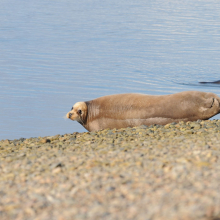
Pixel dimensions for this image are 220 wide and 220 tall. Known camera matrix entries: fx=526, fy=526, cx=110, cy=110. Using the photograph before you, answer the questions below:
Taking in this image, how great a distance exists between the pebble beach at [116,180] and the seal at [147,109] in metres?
1.86

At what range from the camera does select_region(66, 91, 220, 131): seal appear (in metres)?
10.4

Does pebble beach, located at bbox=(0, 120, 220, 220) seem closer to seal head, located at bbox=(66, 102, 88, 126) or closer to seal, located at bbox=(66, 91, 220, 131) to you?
seal, located at bbox=(66, 91, 220, 131)

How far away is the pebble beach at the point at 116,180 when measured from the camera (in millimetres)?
Result: 4867

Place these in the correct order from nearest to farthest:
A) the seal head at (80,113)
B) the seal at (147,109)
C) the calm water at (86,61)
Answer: the seal at (147,109), the seal head at (80,113), the calm water at (86,61)

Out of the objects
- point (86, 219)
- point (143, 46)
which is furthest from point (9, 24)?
point (86, 219)

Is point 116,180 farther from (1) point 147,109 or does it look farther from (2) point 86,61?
(2) point 86,61

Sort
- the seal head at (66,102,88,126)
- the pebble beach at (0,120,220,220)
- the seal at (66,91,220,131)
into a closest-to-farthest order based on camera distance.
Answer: the pebble beach at (0,120,220,220)
the seal at (66,91,220,131)
the seal head at (66,102,88,126)

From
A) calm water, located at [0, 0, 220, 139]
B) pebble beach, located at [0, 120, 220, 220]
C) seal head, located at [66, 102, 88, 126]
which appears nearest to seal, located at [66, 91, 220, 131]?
seal head, located at [66, 102, 88, 126]

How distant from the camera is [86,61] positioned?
65.9ft

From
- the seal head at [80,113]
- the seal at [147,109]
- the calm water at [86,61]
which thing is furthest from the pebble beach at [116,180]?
the calm water at [86,61]

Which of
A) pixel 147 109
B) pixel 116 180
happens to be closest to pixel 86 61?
pixel 147 109

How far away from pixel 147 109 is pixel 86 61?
9847 millimetres

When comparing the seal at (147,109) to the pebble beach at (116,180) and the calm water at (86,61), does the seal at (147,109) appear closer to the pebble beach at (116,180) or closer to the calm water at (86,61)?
the calm water at (86,61)

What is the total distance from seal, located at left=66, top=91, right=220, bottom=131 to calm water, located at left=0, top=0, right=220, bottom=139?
3.52 feet
